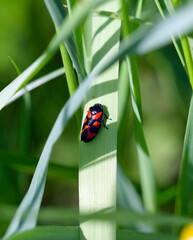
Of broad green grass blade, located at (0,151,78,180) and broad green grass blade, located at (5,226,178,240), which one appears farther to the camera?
broad green grass blade, located at (0,151,78,180)

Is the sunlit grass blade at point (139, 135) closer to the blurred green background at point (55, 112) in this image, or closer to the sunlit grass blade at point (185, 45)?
the sunlit grass blade at point (185, 45)

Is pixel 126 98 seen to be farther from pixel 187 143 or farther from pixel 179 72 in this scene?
pixel 179 72

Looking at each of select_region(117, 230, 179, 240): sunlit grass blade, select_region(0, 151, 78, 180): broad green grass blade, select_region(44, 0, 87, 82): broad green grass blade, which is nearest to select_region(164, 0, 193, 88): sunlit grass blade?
select_region(44, 0, 87, 82): broad green grass blade

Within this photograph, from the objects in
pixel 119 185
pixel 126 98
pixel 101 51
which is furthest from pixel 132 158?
pixel 101 51

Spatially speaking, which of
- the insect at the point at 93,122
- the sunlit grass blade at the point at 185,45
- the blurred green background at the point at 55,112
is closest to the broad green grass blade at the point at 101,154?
the insect at the point at 93,122

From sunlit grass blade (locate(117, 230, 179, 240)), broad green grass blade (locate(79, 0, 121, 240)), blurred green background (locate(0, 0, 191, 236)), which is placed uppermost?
blurred green background (locate(0, 0, 191, 236))

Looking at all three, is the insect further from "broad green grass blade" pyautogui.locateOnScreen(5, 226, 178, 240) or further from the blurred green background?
the blurred green background

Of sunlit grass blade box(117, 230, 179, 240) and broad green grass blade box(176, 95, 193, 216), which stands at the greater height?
broad green grass blade box(176, 95, 193, 216)
